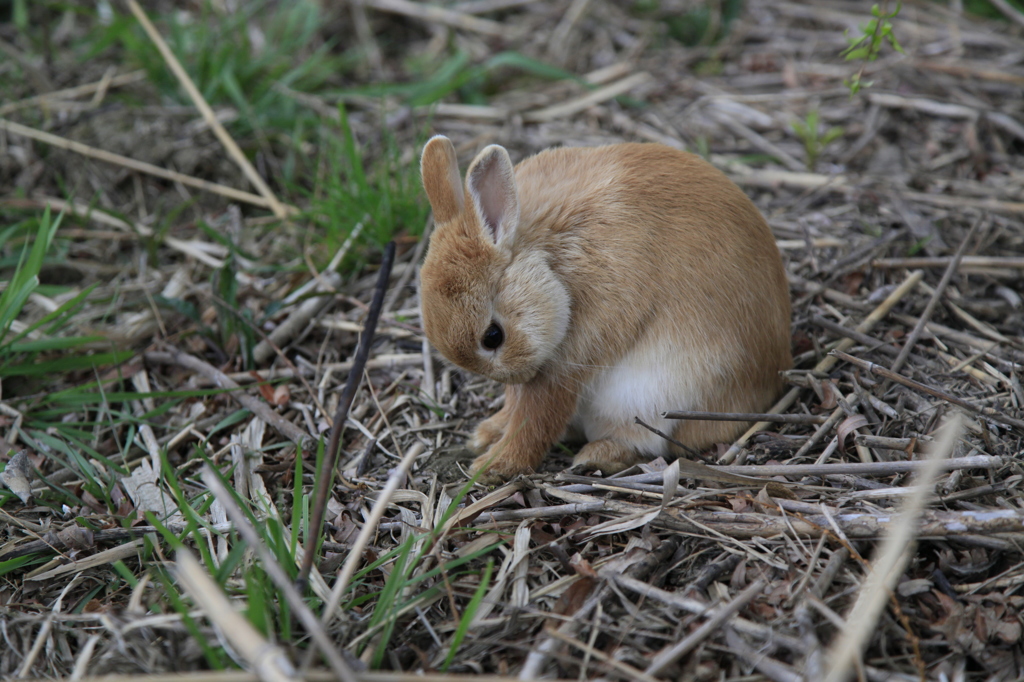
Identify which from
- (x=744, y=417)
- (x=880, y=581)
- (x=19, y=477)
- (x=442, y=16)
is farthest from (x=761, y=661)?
(x=442, y=16)

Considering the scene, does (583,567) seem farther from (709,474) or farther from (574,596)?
(709,474)

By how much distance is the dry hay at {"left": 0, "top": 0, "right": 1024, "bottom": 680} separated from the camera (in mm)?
2428

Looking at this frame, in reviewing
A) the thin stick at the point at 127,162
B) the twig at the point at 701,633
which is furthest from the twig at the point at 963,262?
the thin stick at the point at 127,162

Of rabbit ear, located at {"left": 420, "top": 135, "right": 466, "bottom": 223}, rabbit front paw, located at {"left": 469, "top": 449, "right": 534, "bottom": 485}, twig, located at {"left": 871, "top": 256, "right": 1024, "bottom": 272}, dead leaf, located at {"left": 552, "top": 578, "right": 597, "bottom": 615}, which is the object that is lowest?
dead leaf, located at {"left": 552, "top": 578, "right": 597, "bottom": 615}

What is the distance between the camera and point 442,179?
307 centimetres

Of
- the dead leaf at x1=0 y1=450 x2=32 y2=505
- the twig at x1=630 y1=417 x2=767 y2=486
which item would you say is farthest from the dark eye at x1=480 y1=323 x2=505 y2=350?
the dead leaf at x1=0 y1=450 x2=32 y2=505

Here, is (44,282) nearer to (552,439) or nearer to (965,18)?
(552,439)

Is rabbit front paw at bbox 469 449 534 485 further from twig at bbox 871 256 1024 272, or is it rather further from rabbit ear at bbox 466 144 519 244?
twig at bbox 871 256 1024 272

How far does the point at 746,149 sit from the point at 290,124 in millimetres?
3132

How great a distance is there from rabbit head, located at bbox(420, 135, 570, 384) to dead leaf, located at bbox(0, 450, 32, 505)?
1.81 meters

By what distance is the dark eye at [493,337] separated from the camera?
10.0 feet

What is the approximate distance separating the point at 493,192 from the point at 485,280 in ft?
1.17

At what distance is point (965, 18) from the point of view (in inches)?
235

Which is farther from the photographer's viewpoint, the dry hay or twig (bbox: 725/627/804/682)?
the dry hay
